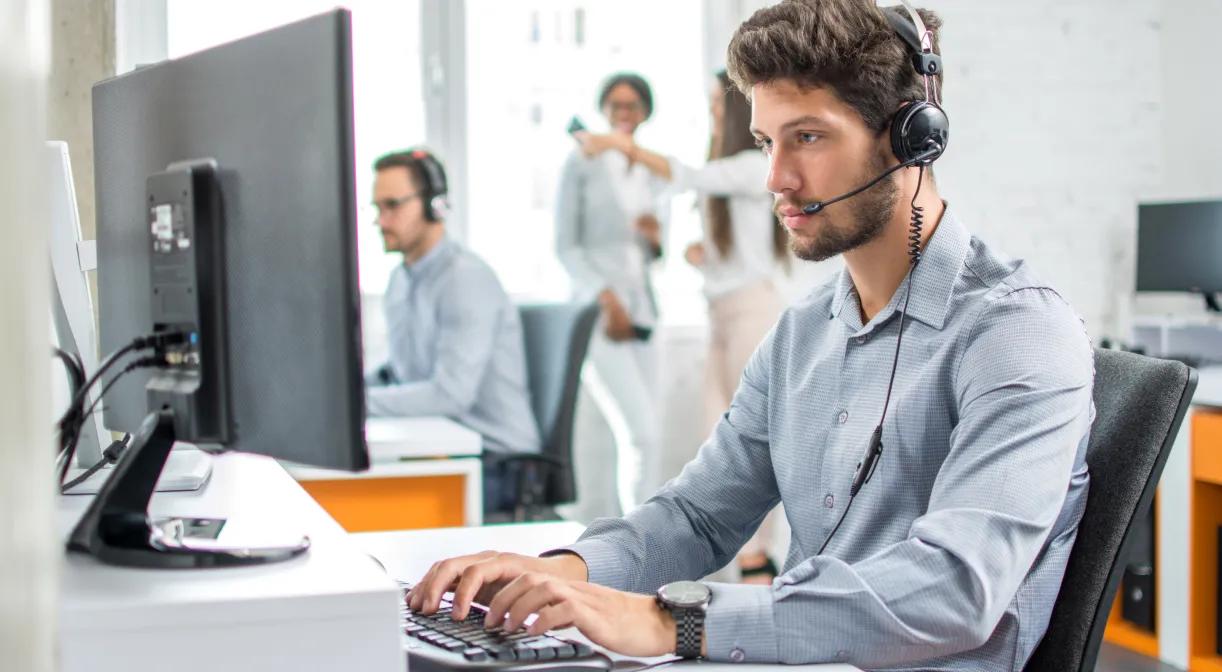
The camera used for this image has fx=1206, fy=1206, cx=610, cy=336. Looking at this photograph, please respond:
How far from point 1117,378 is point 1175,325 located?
2.72 m

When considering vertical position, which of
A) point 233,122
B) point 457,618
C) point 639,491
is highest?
point 233,122

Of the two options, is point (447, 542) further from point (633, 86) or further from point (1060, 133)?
point (1060, 133)

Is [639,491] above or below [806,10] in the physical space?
below

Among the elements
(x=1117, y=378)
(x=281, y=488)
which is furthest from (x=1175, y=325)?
(x=281, y=488)

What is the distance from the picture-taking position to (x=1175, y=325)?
3615mm

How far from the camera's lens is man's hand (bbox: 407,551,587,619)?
102 centimetres

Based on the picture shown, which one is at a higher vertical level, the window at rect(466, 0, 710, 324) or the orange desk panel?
the window at rect(466, 0, 710, 324)

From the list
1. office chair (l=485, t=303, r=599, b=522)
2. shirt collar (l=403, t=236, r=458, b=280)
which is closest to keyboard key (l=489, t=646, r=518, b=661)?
office chair (l=485, t=303, r=599, b=522)

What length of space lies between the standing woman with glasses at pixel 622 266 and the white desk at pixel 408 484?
1503 mm

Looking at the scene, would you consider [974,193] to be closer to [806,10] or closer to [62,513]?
[806,10]

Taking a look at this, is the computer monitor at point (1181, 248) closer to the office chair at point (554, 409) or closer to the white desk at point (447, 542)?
the office chair at point (554, 409)

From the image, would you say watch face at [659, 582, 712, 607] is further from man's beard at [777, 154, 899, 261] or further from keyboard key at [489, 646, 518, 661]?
man's beard at [777, 154, 899, 261]

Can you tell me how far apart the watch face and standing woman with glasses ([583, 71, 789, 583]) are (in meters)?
2.71

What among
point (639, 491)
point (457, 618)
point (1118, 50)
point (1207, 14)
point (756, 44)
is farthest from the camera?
point (1118, 50)
